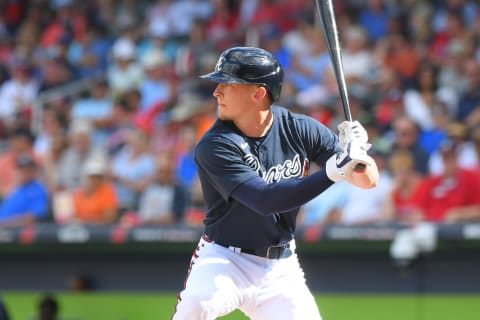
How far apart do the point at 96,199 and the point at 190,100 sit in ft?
6.14

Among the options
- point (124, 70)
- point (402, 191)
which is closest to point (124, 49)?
point (124, 70)

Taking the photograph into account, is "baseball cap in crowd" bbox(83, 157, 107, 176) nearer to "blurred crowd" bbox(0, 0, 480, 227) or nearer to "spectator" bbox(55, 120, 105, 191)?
"blurred crowd" bbox(0, 0, 480, 227)

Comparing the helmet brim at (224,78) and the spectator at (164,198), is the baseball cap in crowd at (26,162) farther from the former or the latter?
the helmet brim at (224,78)

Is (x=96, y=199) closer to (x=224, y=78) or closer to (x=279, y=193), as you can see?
(x=224, y=78)

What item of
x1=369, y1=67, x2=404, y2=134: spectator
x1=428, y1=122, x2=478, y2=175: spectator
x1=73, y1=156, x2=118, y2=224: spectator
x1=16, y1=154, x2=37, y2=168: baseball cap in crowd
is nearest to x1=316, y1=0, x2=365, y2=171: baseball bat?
x1=428, y1=122, x2=478, y2=175: spectator

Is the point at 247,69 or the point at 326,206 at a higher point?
the point at 326,206

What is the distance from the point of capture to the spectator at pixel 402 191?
7.03 m

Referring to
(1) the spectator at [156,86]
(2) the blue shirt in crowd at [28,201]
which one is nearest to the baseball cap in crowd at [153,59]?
(1) the spectator at [156,86]

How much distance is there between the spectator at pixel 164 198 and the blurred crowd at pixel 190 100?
0.04 feet

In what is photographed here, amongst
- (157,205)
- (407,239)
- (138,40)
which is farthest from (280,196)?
(138,40)

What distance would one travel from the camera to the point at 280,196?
3957 mm

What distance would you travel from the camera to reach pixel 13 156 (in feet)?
30.3

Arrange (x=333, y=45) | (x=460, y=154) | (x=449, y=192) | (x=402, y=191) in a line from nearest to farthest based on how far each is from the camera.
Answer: (x=333, y=45) < (x=449, y=192) < (x=402, y=191) < (x=460, y=154)

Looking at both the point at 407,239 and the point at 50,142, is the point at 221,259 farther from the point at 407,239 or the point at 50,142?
the point at 50,142
